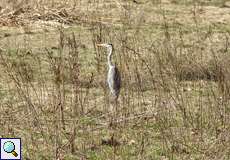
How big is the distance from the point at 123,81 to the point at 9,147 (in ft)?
12.4

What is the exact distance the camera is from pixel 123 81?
9844mm

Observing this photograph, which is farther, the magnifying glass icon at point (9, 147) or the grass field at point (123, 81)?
the grass field at point (123, 81)

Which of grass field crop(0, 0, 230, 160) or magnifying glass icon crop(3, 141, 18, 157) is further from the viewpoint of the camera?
grass field crop(0, 0, 230, 160)

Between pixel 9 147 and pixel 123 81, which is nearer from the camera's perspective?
pixel 9 147

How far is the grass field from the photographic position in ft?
23.9

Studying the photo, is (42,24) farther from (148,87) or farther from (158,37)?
(148,87)

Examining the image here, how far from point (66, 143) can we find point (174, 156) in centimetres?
108

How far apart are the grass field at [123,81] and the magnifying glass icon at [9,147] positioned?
0.57m

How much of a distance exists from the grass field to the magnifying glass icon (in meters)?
0.57

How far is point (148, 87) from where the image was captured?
9.81 metres

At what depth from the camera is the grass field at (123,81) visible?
7281 millimetres

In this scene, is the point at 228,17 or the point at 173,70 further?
the point at 228,17

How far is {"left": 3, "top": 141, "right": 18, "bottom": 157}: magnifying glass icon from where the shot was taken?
241 inches

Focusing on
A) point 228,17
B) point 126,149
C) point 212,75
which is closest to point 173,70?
point 212,75
